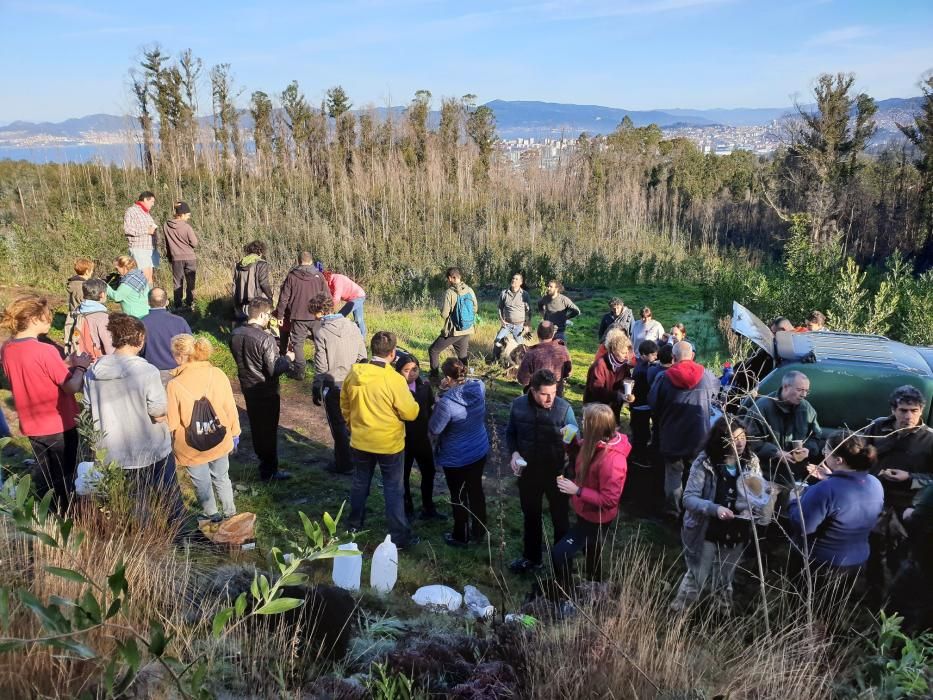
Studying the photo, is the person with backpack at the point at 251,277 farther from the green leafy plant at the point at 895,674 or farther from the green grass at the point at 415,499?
the green leafy plant at the point at 895,674

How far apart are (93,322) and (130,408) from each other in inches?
80.3

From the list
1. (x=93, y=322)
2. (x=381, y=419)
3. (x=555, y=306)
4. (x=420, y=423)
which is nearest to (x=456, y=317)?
(x=555, y=306)

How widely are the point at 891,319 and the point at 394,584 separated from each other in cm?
952

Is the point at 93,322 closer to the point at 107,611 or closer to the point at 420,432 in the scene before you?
the point at 420,432

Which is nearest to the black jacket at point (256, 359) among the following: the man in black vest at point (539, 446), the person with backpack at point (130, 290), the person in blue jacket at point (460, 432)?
the person in blue jacket at point (460, 432)

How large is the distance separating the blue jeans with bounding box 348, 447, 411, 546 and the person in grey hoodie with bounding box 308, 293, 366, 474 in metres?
1.06

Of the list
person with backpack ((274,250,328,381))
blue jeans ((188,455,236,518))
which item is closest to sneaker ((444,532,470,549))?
blue jeans ((188,455,236,518))

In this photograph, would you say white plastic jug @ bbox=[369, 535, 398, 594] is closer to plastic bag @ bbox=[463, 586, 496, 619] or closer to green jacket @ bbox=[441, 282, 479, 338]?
plastic bag @ bbox=[463, 586, 496, 619]

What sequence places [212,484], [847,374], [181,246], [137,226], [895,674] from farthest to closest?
[181,246], [137,226], [847,374], [212,484], [895,674]

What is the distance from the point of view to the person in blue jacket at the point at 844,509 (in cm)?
353

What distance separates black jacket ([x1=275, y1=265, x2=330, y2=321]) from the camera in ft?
24.5

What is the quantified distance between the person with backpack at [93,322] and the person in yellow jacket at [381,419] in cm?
241

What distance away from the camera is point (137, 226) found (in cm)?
883

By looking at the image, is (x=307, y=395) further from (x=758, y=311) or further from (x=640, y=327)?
(x=758, y=311)
